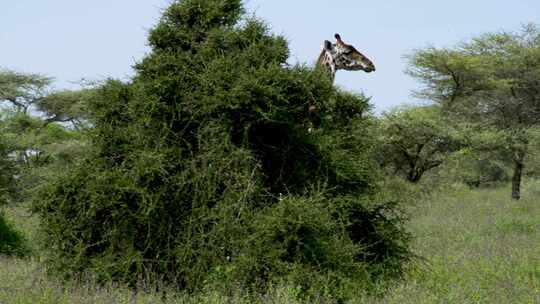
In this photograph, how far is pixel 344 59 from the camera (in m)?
8.84

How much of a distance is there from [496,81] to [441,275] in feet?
70.2

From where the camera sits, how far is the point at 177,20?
8.53m

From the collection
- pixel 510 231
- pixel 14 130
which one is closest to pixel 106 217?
pixel 510 231

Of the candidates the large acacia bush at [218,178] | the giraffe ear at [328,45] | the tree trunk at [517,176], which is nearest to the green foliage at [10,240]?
the large acacia bush at [218,178]

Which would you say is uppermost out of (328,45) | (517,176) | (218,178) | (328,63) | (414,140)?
(328,45)

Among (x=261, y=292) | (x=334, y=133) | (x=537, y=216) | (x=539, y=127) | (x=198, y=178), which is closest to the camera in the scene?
(x=261, y=292)

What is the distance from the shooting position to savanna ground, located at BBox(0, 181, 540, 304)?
6906 mm

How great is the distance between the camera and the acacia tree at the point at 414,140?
98.3 feet

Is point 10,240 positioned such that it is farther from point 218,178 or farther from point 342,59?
point 342,59

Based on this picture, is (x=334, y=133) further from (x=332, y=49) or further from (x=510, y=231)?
(x=510, y=231)

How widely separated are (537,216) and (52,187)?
13.9 metres

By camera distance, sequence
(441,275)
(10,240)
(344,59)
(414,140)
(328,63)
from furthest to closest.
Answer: (414,140) < (10,240) < (441,275) < (328,63) < (344,59)

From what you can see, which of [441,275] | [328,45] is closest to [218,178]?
[328,45]

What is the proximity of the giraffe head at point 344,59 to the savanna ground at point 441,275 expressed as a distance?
234 centimetres
